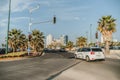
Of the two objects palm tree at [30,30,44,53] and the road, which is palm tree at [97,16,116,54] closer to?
palm tree at [30,30,44,53]

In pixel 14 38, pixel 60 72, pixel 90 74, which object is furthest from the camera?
pixel 14 38

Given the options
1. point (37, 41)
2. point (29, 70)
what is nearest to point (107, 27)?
point (37, 41)

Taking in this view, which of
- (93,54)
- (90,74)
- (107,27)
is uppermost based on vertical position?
(107,27)

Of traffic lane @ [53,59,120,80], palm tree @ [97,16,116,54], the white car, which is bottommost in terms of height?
traffic lane @ [53,59,120,80]

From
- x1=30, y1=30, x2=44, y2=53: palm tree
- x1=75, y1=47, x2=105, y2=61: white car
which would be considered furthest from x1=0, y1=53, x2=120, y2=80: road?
x1=30, y1=30, x2=44, y2=53: palm tree

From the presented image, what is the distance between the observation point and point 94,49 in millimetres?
28641

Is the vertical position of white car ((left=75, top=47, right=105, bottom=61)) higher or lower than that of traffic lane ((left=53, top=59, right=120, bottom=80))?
higher

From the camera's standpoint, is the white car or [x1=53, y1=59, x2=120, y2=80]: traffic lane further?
the white car

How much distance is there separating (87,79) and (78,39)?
107m

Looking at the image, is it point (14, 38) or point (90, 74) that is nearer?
point (90, 74)

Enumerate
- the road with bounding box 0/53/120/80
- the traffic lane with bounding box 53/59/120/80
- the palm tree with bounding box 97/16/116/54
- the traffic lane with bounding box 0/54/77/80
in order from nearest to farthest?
1. the traffic lane with bounding box 53/59/120/80
2. the road with bounding box 0/53/120/80
3. the traffic lane with bounding box 0/54/77/80
4. the palm tree with bounding box 97/16/116/54

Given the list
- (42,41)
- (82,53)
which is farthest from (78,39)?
(82,53)

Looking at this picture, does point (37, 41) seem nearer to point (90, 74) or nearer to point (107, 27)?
point (107, 27)

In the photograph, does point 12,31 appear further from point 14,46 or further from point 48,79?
point 48,79
